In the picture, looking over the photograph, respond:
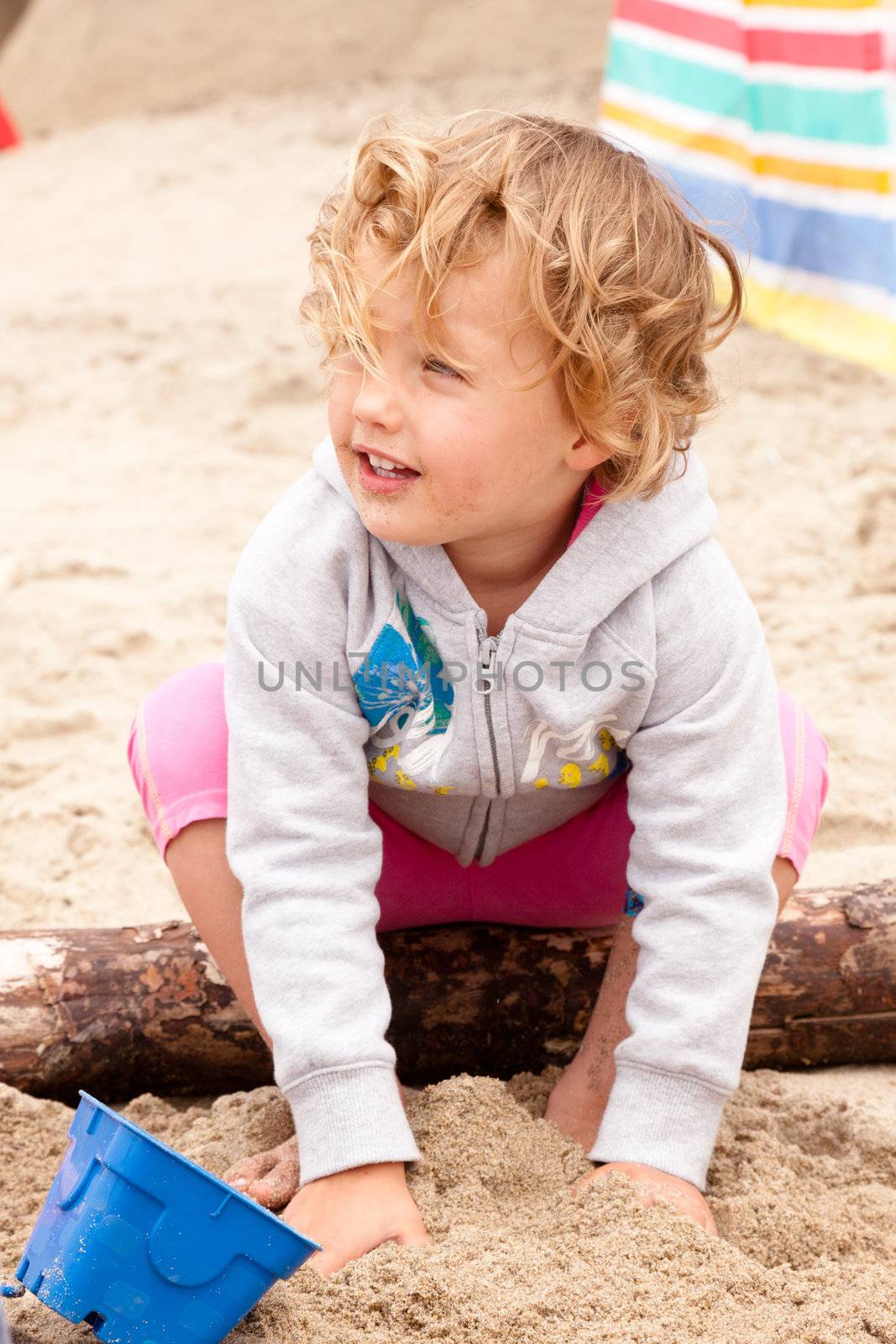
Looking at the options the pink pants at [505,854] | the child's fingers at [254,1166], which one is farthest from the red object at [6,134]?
the child's fingers at [254,1166]

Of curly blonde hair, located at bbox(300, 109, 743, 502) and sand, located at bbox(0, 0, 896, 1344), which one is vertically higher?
curly blonde hair, located at bbox(300, 109, 743, 502)

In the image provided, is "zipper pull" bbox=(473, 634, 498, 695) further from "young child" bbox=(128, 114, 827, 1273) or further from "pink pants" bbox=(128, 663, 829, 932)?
"pink pants" bbox=(128, 663, 829, 932)

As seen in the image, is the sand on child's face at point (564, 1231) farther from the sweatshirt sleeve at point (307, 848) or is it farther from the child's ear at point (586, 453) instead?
the child's ear at point (586, 453)

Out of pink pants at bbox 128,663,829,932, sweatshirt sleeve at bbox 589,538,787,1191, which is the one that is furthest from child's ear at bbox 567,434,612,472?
pink pants at bbox 128,663,829,932

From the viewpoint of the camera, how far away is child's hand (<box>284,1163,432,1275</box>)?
1.29m

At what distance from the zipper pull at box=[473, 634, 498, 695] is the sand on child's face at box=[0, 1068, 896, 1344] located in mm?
392

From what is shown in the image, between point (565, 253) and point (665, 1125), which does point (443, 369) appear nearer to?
point (565, 253)

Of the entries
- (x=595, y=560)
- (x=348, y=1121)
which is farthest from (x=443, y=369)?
(x=348, y=1121)

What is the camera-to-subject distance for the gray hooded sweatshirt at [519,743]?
4.59 feet

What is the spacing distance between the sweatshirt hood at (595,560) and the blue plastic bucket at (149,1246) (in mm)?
587

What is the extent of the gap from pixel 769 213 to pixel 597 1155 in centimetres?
288

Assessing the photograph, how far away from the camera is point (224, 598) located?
110 inches

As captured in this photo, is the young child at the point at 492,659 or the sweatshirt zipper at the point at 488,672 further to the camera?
the sweatshirt zipper at the point at 488,672

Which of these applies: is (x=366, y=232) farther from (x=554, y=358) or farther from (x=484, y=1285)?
(x=484, y=1285)
